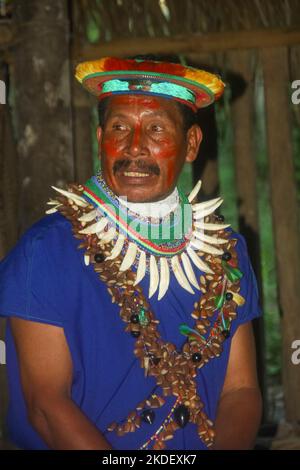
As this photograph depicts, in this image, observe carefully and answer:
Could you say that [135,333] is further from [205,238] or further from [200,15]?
[200,15]

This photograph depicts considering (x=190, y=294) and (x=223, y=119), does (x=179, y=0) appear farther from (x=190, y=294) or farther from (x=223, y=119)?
(x=190, y=294)

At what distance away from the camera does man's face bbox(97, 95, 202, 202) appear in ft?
8.13

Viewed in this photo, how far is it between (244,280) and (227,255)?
0.11 meters

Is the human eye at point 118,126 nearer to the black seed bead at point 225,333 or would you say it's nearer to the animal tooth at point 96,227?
the animal tooth at point 96,227

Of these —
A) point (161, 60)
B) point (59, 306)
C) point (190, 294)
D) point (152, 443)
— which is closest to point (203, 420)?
point (152, 443)

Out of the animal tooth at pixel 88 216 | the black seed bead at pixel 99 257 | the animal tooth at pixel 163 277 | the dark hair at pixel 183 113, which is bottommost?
the animal tooth at pixel 163 277

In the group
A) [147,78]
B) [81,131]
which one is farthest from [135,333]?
[81,131]

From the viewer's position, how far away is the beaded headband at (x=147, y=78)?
2.46 metres

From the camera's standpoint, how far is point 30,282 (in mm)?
2336

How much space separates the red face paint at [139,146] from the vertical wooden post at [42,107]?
106 cm

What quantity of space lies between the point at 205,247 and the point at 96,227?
16.0 inches

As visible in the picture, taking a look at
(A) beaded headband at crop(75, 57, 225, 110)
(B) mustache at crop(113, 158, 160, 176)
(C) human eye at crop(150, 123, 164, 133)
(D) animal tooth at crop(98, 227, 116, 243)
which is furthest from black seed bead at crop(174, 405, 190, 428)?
(A) beaded headband at crop(75, 57, 225, 110)

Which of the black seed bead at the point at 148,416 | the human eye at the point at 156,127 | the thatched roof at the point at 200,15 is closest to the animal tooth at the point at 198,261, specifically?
the human eye at the point at 156,127

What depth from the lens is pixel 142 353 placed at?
7.96ft
